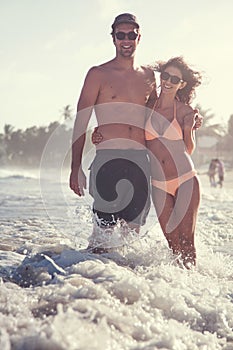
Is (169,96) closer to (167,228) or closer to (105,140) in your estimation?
(105,140)

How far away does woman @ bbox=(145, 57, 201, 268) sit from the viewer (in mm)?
4609

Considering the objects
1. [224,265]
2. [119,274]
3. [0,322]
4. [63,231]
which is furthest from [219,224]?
[0,322]

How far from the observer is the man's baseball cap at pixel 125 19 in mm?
4668

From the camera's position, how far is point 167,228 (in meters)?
4.68

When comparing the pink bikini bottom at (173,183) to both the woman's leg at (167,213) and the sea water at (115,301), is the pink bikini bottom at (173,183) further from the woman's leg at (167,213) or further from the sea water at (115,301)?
the sea water at (115,301)

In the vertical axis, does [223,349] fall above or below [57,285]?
below

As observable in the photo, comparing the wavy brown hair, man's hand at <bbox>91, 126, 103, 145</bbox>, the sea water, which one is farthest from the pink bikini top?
the sea water

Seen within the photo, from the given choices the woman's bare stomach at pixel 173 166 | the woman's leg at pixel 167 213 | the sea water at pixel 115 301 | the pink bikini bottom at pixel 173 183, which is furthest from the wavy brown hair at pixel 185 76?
the sea water at pixel 115 301

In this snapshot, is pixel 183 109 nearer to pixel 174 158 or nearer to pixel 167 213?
pixel 174 158

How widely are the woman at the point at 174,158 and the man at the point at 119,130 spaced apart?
12cm

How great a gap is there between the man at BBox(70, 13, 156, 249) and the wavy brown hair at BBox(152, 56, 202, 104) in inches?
7.7

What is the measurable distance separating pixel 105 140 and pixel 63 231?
3.05 m

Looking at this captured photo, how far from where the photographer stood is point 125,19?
4668 mm

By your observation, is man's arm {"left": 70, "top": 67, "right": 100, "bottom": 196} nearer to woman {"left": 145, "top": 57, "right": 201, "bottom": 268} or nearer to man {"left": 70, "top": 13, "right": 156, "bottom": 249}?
man {"left": 70, "top": 13, "right": 156, "bottom": 249}
